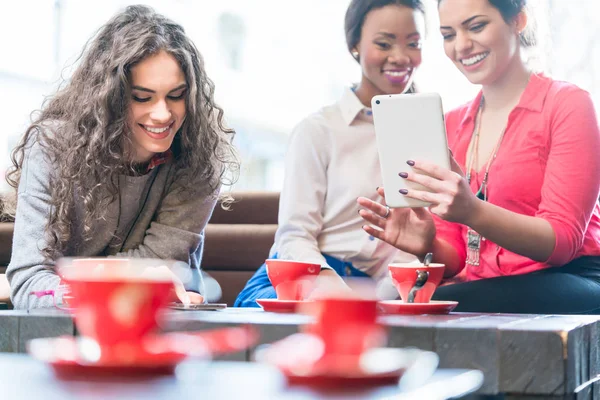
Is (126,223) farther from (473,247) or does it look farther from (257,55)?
(257,55)

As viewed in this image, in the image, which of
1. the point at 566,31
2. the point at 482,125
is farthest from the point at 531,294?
the point at 566,31

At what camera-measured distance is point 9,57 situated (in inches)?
169

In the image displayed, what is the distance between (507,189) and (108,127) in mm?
869

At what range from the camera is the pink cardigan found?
179 cm

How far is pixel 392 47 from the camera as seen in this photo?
2.27m

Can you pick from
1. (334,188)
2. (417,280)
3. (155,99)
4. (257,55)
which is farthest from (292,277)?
(257,55)

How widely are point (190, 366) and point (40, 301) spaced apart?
100 cm

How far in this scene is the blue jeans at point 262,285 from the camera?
1.90 m

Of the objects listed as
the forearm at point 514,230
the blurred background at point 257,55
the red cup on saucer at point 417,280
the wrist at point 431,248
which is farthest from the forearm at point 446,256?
the blurred background at point 257,55

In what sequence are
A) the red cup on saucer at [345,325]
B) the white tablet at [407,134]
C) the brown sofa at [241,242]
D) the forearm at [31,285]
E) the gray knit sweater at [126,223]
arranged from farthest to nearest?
1. the brown sofa at [241,242]
2. the gray knit sweater at [126,223]
3. the white tablet at [407,134]
4. the forearm at [31,285]
5. the red cup on saucer at [345,325]

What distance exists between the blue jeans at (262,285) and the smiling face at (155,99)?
0.36m

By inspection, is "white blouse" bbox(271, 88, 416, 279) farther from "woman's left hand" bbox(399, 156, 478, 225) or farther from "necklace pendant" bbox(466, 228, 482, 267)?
"woman's left hand" bbox(399, 156, 478, 225)

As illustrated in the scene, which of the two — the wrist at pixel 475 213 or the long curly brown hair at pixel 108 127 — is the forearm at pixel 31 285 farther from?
the wrist at pixel 475 213

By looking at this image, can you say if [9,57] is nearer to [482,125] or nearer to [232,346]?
[482,125]
